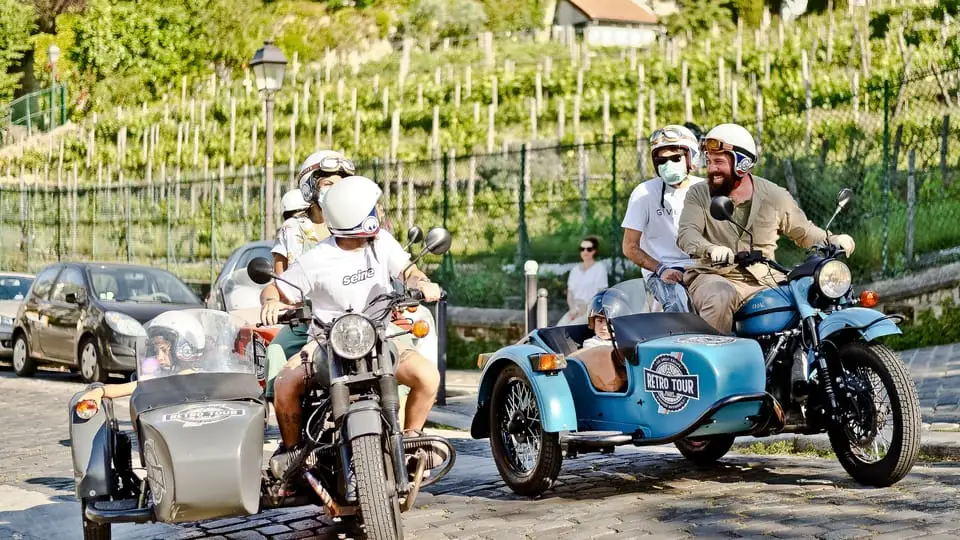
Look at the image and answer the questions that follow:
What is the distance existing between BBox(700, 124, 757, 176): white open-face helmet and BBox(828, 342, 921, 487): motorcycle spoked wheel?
1217 mm

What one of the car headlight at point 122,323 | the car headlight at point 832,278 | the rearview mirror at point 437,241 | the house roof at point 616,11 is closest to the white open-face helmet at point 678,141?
the car headlight at point 832,278

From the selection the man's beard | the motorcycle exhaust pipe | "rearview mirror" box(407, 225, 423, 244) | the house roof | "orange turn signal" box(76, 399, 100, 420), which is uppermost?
the house roof

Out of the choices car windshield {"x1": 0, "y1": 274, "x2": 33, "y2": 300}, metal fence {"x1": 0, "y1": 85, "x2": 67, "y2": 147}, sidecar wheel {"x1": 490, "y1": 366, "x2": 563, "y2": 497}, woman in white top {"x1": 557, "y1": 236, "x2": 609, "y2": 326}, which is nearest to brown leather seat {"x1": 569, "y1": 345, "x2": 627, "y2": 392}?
sidecar wheel {"x1": 490, "y1": 366, "x2": 563, "y2": 497}

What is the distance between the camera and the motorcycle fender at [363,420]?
5.33 metres

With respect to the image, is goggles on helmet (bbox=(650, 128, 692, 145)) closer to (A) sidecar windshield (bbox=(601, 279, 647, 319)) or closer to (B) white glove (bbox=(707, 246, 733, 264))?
(A) sidecar windshield (bbox=(601, 279, 647, 319))

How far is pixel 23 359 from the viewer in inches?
690

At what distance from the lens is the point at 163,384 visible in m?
5.68

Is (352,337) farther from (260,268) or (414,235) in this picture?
(414,235)

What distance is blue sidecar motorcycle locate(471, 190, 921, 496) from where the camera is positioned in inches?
257

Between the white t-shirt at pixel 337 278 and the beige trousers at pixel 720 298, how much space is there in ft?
5.95

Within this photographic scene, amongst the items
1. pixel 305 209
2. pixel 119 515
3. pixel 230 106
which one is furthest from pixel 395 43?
pixel 119 515

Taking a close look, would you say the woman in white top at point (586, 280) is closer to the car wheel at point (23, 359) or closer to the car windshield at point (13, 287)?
the car wheel at point (23, 359)

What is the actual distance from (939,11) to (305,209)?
88.1 feet

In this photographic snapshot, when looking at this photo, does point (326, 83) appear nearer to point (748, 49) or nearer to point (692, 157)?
point (748, 49)
